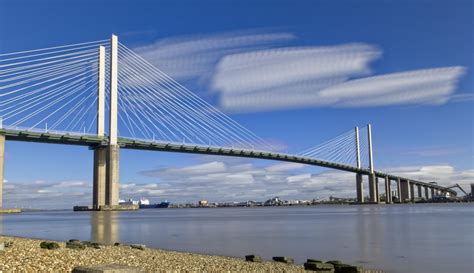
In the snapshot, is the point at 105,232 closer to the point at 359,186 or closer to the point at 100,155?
the point at 100,155

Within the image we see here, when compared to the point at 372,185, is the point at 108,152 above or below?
above

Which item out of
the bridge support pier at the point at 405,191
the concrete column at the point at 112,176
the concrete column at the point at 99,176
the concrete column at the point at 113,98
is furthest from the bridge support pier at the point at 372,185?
the concrete column at the point at 113,98

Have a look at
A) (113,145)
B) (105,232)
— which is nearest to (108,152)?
(113,145)

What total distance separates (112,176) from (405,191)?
115 meters

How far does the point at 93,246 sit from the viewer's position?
20016 mm

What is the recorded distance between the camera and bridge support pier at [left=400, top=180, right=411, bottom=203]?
163000 mm

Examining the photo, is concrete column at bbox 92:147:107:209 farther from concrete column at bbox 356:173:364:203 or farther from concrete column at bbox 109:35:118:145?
concrete column at bbox 356:173:364:203

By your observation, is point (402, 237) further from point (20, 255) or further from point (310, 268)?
point (20, 255)

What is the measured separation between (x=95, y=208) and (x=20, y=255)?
3147 inches

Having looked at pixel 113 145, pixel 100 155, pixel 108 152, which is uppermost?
pixel 113 145

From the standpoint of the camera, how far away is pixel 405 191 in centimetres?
16912

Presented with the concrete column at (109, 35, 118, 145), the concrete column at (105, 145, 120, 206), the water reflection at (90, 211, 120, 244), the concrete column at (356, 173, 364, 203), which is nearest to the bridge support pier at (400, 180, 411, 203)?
the concrete column at (356, 173, 364, 203)

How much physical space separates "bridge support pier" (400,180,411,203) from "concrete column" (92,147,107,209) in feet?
342

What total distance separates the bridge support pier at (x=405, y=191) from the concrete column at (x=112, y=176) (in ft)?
341
